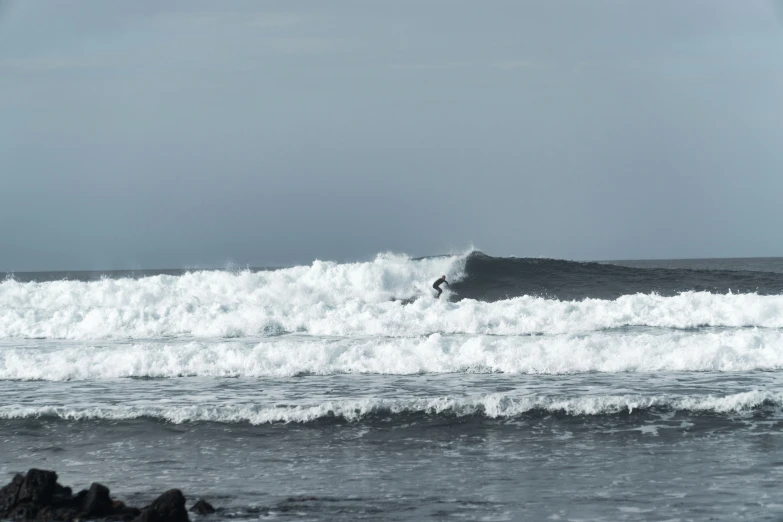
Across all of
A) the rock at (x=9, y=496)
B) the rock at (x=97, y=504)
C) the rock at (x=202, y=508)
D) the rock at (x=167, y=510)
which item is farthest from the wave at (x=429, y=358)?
the rock at (x=167, y=510)

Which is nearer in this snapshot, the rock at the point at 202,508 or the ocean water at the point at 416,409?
the rock at the point at 202,508

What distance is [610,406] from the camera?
11.2 meters

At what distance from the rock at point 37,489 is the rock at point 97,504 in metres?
0.38

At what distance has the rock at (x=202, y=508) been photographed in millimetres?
7113

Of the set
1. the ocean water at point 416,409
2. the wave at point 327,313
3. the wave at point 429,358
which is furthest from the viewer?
the wave at point 327,313

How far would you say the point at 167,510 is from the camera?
6395 mm

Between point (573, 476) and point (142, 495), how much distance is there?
4621mm

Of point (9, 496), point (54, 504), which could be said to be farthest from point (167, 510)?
point (9, 496)

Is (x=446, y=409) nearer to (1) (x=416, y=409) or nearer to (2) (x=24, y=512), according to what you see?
(1) (x=416, y=409)

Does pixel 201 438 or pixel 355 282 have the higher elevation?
pixel 355 282

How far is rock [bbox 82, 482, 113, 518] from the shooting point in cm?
685

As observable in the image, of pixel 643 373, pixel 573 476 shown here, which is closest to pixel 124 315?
pixel 643 373

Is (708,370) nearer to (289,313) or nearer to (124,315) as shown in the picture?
(289,313)

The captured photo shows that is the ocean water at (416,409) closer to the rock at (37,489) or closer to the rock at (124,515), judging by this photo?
the rock at (124,515)
